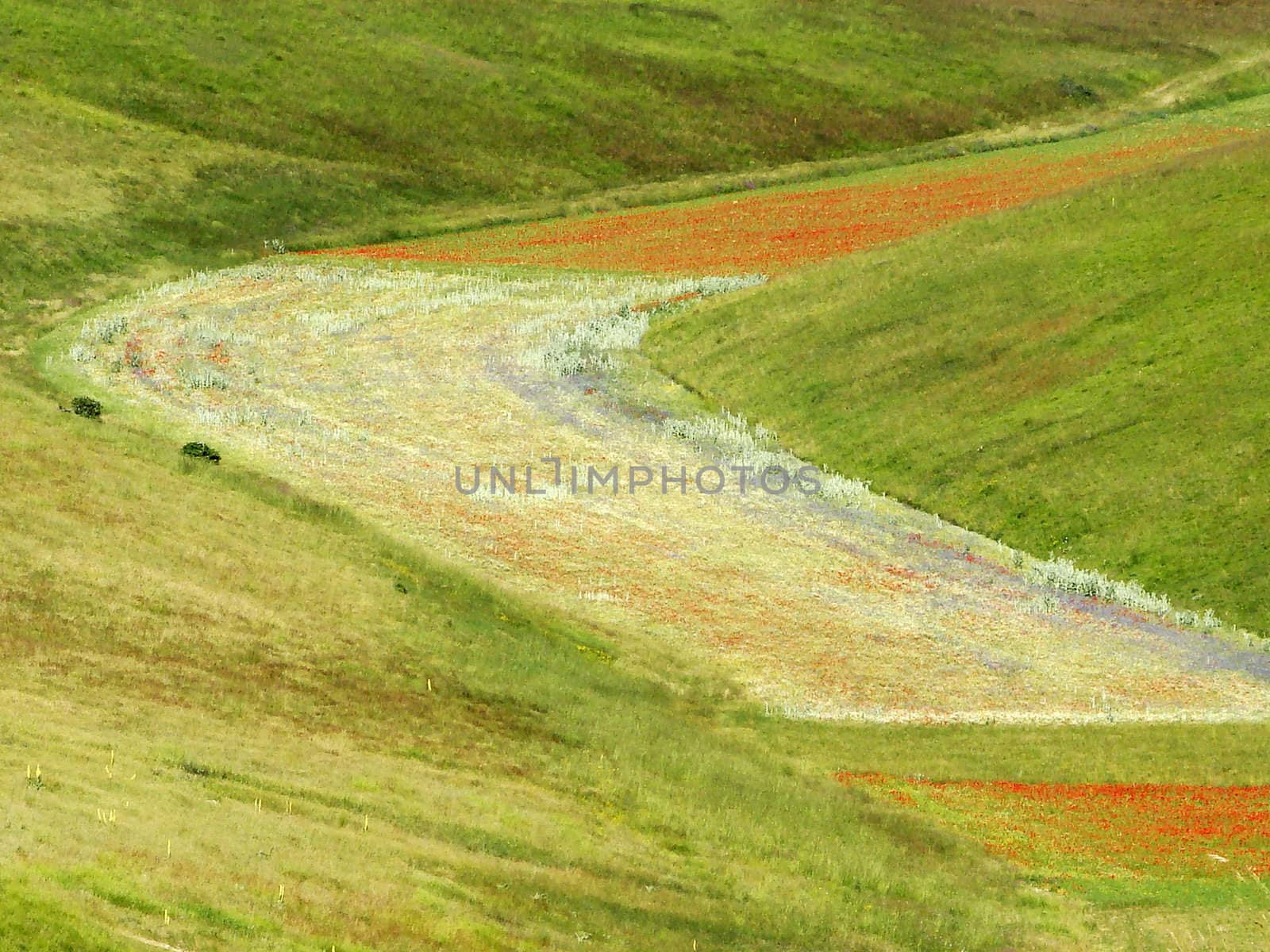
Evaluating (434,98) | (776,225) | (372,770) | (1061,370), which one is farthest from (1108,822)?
(434,98)

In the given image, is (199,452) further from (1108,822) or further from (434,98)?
(434,98)

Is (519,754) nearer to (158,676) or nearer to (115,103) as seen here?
(158,676)

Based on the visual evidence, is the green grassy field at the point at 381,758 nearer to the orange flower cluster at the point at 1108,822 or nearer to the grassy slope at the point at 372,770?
the grassy slope at the point at 372,770

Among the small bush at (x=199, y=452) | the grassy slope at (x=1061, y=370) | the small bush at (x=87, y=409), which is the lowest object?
the small bush at (x=199, y=452)

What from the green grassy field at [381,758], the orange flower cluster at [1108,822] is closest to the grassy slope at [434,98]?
the green grassy field at [381,758]

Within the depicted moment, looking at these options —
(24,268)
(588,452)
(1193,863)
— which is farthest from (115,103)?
(1193,863)

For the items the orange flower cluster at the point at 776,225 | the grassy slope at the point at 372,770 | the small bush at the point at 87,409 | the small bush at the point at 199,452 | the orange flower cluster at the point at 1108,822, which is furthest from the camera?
the orange flower cluster at the point at 776,225

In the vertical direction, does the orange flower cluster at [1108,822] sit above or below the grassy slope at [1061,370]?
below
